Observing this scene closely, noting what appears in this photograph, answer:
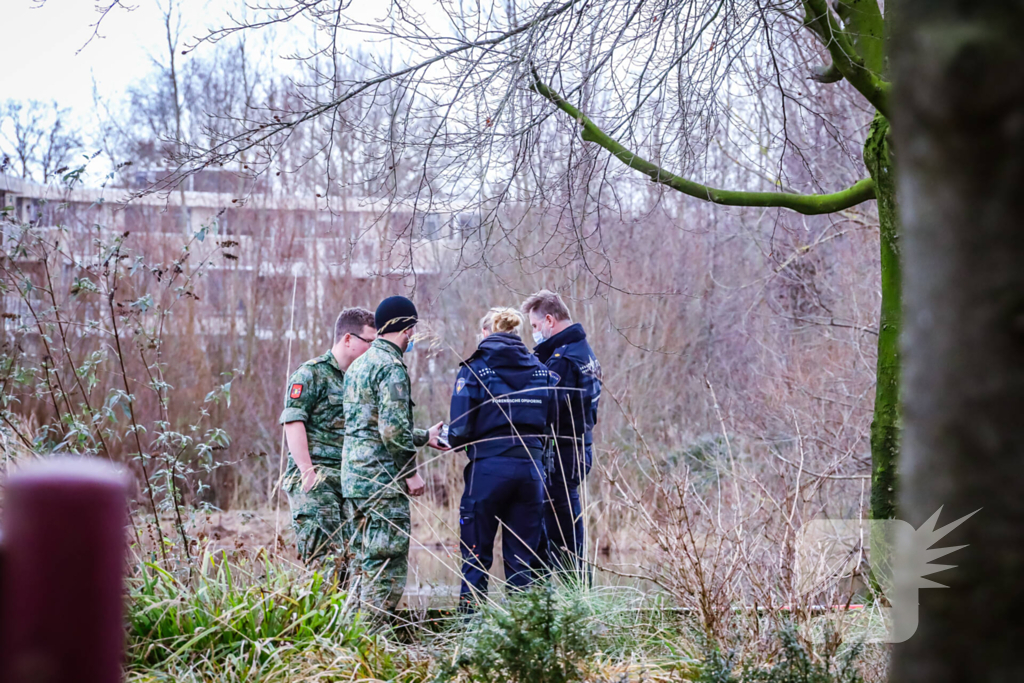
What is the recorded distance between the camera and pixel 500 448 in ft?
16.4

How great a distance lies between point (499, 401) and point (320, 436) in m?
1.28

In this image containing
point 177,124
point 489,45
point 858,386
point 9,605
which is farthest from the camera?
point 177,124

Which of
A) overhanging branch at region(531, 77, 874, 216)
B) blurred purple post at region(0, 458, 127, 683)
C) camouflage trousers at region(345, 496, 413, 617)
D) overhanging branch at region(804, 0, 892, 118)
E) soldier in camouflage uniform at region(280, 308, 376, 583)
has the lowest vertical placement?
camouflage trousers at region(345, 496, 413, 617)

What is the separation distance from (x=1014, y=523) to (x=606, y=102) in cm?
539

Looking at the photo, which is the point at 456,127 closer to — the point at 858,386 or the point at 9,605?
the point at 9,605

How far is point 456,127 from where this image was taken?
4.84 meters

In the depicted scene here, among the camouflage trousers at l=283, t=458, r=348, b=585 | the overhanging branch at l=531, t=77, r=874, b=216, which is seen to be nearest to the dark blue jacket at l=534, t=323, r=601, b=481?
the overhanging branch at l=531, t=77, r=874, b=216

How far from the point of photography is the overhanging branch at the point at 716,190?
4676mm

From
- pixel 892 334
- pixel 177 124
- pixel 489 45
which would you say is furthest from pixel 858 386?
pixel 177 124

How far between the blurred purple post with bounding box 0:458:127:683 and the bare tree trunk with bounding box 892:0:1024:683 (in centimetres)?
78

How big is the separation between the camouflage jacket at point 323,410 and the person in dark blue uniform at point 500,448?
885mm

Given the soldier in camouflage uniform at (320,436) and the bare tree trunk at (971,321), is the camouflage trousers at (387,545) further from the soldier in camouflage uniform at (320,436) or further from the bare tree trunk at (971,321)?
the bare tree trunk at (971,321)

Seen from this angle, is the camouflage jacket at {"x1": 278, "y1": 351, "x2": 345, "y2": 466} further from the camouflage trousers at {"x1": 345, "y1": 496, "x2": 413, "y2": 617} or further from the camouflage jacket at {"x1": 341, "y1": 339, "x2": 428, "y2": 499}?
Answer: the camouflage trousers at {"x1": 345, "y1": 496, "x2": 413, "y2": 617}

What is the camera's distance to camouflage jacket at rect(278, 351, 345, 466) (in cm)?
537
